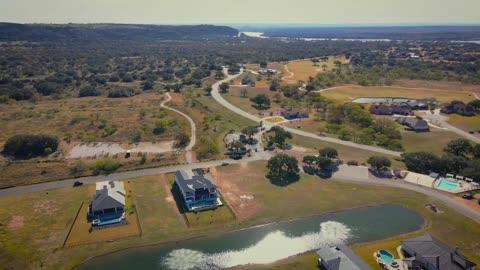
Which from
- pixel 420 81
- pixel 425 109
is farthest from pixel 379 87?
pixel 425 109

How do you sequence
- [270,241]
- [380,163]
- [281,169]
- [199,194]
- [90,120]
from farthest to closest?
1. [90,120]
2. [281,169]
3. [380,163]
4. [199,194]
5. [270,241]

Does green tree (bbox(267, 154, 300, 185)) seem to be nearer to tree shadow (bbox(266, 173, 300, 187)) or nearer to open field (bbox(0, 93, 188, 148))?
tree shadow (bbox(266, 173, 300, 187))

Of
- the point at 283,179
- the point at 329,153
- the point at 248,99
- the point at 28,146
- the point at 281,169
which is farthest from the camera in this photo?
the point at 248,99

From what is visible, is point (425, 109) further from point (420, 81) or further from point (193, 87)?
point (193, 87)

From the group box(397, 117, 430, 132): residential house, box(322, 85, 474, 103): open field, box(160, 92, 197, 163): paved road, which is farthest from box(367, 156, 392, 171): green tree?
box(322, 85, 474, 103): open field

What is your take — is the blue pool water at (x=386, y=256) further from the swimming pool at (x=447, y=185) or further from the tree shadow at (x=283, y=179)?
the swimming pool at (x=447, y=185)

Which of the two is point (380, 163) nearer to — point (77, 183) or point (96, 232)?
point (96, 232)

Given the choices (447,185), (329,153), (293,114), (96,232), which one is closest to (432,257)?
(447,185)
